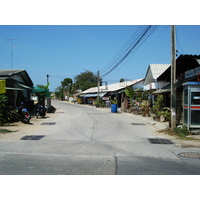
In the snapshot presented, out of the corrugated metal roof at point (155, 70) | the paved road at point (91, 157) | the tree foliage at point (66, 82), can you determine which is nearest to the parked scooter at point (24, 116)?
the paved road at point (91, 157)

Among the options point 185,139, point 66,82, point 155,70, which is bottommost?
point 185,139

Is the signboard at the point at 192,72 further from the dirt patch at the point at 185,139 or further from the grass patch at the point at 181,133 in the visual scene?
the dirt patch at the point at 185,139

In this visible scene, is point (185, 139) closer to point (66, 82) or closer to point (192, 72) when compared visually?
point (192, 72)

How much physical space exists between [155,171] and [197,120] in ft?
21.1

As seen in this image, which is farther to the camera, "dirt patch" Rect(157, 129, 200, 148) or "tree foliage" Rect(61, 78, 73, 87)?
"tree foliage" Rect(61, 78, 73, 87)

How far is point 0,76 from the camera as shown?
51.0 feet

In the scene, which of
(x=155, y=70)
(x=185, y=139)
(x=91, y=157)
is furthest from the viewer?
(x=155, y=70)

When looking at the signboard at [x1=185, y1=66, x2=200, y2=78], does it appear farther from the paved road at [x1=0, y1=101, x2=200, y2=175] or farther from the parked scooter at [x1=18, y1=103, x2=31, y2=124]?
the parked scooter at [x1=18, y1=103, x2=31, y2=124]

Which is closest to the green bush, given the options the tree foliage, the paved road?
the paved road

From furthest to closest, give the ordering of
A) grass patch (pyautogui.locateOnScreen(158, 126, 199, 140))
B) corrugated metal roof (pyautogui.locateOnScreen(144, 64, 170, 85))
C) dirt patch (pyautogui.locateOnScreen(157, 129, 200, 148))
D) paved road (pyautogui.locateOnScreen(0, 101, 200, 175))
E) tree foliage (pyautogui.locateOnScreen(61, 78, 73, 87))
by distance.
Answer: tree foliage (pyautogui.locateOnScreen(61, 78, 73, 87)) < corrugated metal roof (pyautogui.locateOnScreen(144, 64, 170, 85)) < grass patch (pyautogui.locateOnScreen(158, 126, 199, 140)) < dirt patch (pyautogui.locateOnScreen(157, 129, 200, 148)) < paved road (pyautogui.locateOnScreen(0, 101, 200, 175))

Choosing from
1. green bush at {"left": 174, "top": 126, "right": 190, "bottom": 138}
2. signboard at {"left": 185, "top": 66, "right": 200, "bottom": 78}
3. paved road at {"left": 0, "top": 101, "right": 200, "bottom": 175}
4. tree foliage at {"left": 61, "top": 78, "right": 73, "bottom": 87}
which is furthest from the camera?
tree foliage at {"left": 61, "top": 78, "right": 73, "bottom": 87}

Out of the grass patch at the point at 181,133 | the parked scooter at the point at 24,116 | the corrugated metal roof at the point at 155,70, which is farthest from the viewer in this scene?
the corrugated metal roof at the point at 155,70

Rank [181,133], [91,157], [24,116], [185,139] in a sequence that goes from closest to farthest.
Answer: [91,157], [185,139], [181,133], [24,116]

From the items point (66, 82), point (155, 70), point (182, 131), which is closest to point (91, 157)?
point (182, 131)
